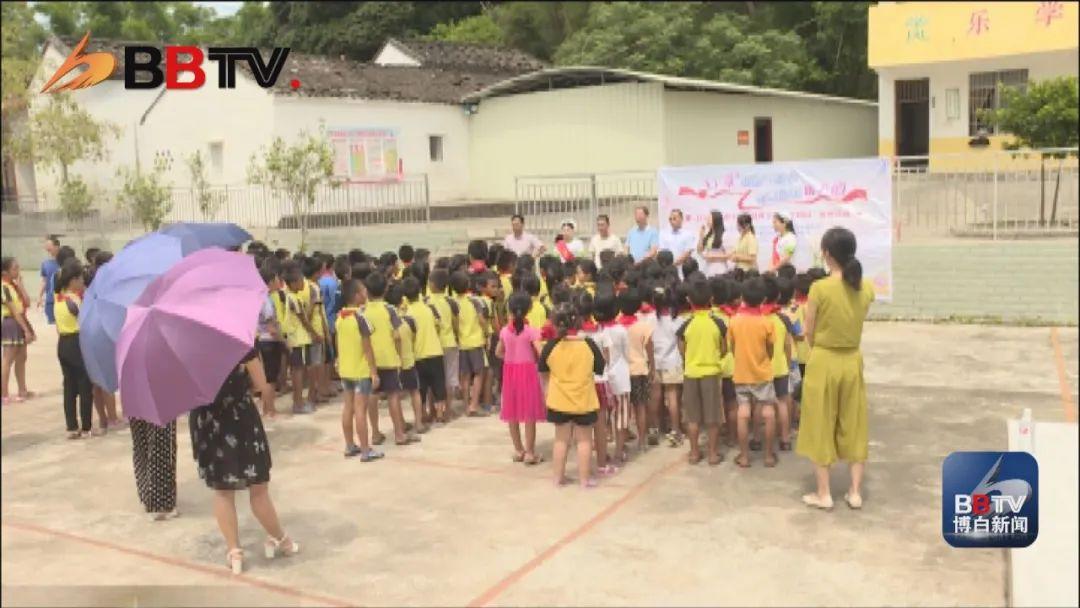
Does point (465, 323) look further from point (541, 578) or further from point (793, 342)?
point (541, 578)

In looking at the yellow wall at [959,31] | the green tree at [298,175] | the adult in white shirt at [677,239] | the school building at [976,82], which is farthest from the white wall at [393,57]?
the adult in white shirt at [677,239]

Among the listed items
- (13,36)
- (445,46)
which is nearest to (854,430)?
(13,36)

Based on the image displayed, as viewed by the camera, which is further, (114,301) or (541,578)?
(541,578)

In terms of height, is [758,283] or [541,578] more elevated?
[758,283]

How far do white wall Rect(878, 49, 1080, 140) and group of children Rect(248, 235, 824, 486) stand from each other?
9466mm

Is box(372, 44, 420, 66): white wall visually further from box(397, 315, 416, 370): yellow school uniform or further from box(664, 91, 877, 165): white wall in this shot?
box(397, 315, 416, 370): yellow school uniform

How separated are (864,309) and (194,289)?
320cm

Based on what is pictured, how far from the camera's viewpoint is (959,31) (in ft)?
13.7

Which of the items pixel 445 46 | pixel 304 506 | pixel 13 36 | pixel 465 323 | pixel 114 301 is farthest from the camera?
pixel 445 46

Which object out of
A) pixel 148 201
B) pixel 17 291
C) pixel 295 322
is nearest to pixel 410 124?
pixel 17 291

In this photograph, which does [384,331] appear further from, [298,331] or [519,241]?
[519,241]

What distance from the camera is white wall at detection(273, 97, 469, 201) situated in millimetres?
17766

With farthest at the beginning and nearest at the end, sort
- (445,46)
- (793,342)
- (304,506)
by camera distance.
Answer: (445,46) < (793,342) < (304,506)

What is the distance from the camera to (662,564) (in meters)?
4.35
